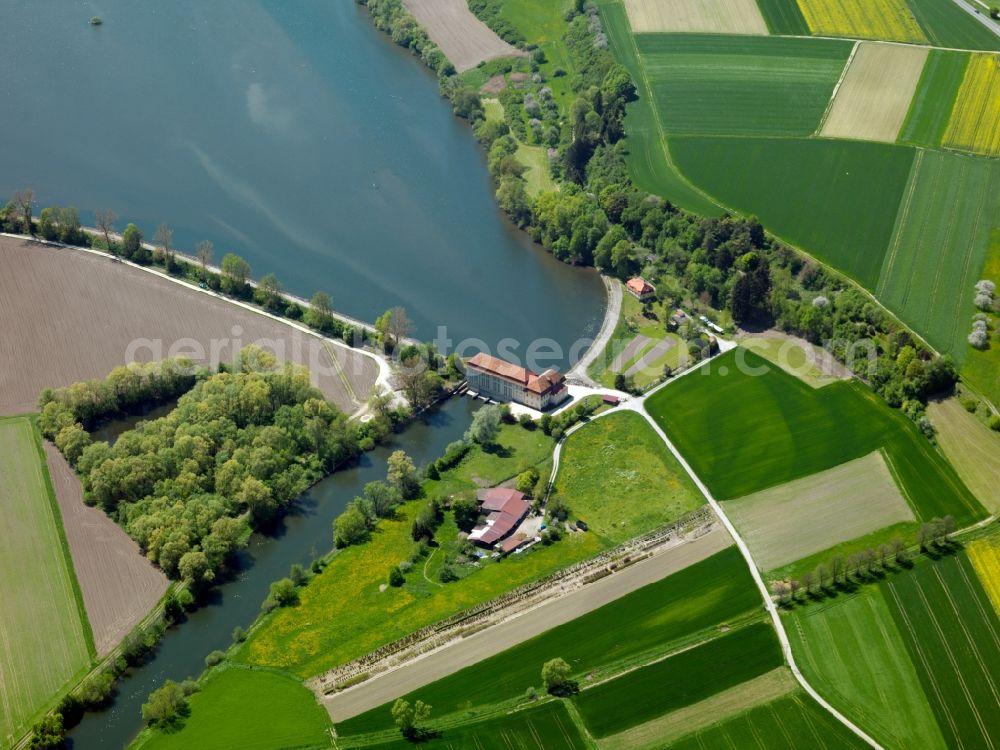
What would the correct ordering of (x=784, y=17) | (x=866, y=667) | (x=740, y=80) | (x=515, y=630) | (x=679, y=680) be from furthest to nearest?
(x=784, y=17) → (x=740, y=80) → (x=515, y=630) → (x=866, y=667) → (x=679, y=680)

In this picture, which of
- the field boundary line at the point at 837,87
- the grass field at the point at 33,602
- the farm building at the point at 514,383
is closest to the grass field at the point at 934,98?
the field boundary line at the point at 837,87

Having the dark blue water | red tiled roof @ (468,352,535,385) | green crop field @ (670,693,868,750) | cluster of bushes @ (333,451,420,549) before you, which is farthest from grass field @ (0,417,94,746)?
green crop field @ (670,693,868,750)

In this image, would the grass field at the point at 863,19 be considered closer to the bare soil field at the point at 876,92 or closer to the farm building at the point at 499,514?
the bare soil field at the point at 876,92

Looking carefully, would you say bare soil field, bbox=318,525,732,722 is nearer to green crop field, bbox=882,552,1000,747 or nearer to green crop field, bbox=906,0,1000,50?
green crop field, bbox=882,552,1000,747

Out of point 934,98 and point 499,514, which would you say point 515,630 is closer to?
point 499,514

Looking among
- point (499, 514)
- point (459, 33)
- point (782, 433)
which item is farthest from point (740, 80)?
point (499, 514)
